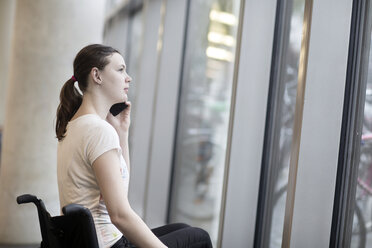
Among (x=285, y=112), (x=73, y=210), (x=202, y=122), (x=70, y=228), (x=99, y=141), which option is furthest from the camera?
(x=202, y=122)

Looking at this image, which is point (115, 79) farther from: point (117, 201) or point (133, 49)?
point (133, 49)

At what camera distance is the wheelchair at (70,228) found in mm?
1348

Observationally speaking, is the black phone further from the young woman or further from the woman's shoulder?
the woman's shoulder

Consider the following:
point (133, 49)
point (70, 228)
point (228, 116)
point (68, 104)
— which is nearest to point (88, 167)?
point (70, 228)

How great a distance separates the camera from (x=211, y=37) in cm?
382

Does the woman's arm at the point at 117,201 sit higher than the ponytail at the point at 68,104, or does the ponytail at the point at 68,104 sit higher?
the ponytail at the point at 68,104

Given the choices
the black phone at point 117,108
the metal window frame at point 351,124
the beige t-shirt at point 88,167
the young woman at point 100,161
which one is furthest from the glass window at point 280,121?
the beige t-shirt at point 88,167

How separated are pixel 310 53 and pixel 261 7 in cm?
71

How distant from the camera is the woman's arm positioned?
1498 mm

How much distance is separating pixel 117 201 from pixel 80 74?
57 cm

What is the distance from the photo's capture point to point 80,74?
1.76m

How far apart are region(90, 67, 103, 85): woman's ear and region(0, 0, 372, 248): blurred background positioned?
0.93m

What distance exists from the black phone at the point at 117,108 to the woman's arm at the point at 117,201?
509 millimetres

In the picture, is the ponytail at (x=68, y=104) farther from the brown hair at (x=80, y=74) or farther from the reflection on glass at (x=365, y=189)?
the reflection on glass at (x=365, y=189)
